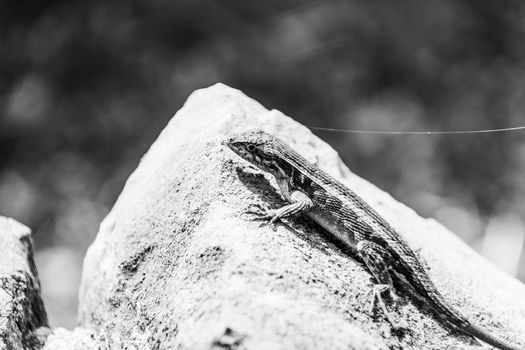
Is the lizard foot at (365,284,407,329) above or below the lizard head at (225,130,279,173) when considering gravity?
below

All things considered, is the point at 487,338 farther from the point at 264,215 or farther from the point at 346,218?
the point at 264,215

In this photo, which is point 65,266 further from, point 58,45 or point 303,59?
point 303,59

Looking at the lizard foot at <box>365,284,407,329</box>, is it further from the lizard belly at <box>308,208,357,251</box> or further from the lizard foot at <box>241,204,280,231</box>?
the lizard foot at <box>241,204,280,231</box>

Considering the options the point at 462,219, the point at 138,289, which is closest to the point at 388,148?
the point at 462,219

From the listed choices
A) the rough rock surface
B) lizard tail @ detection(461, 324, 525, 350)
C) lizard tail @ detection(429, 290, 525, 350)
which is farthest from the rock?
lizard tail @ detection(461, 324, 525, 350)

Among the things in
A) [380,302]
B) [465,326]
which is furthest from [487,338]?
[380,302]

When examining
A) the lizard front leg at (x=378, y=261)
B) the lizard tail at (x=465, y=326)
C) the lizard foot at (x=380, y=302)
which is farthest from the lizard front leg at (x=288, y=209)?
the lizard tail at (x=465, y=326)

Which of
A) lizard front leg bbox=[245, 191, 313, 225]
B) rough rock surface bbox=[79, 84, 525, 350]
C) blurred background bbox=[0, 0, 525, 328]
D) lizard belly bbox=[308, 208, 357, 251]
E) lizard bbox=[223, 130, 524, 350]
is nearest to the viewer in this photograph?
rough rock surface bbox=[79, 84, 525, 350]
